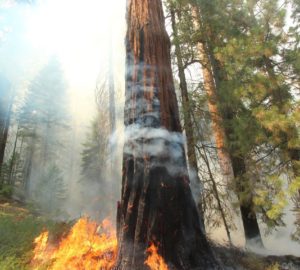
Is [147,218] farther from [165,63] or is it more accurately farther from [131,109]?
[165,63]

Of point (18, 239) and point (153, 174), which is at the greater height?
point (153, 174)

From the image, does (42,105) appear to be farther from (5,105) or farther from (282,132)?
(282,132)

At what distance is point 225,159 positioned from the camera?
9148 millimetres

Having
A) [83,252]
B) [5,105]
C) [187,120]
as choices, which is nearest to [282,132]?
[187,120]

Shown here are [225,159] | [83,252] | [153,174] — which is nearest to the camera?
[153,174]

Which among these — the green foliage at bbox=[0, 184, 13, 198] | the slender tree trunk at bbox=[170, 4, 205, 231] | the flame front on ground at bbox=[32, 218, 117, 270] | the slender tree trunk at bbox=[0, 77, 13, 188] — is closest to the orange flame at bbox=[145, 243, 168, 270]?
the flame front on ground at bbox=[32, 218, 117, 270]

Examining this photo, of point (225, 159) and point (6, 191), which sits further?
point (6, 191)

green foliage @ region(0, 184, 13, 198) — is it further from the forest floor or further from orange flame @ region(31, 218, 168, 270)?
orange flame @ region(31, 218, 168, 270)

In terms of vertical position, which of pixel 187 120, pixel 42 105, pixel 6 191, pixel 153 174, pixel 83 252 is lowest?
pixel 83 252

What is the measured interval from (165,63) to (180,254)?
3.42 m

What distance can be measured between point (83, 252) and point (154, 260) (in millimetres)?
1393

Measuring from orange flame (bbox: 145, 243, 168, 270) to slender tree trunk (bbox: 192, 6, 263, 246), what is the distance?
138 inches

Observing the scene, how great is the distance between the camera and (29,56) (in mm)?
20203

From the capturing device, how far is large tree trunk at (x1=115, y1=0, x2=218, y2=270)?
4.64 m
